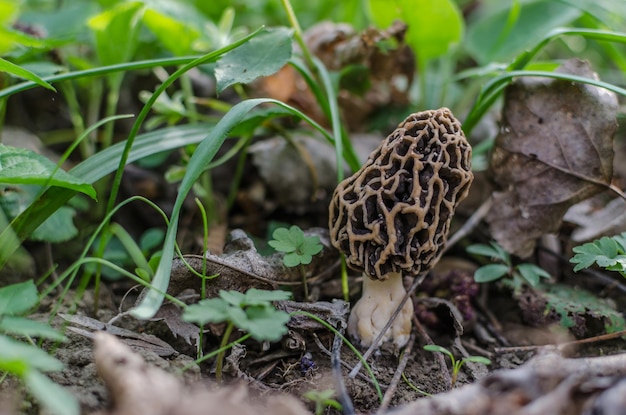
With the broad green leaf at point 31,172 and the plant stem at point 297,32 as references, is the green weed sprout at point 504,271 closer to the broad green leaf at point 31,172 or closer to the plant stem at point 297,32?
the plant stem at point 297,32

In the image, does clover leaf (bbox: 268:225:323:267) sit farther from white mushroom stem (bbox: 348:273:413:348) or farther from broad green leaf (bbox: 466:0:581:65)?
broad green leaf (bbox: 466:0:581:65)

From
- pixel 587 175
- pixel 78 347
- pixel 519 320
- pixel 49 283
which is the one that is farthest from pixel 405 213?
pixel 49 283

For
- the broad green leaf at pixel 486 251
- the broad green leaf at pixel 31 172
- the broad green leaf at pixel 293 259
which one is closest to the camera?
the broad green leaf at pixel 31 172

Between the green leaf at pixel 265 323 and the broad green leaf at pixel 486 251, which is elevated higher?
the green leaf at pixel 265 323

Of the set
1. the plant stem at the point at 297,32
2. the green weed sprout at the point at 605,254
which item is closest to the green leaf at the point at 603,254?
the green weed sprout at the point at 605,254

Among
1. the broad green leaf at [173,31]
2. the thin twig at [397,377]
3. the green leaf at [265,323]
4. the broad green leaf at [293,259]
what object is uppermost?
the broad green leaf at [173,31]

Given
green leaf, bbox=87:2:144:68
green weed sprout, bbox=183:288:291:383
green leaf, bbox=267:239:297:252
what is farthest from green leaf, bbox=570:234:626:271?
green leaf, bbox=87:2:144:68

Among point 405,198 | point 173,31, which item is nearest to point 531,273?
point 405,198
